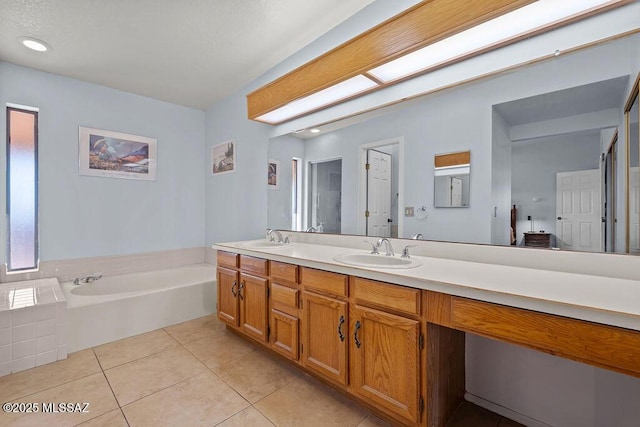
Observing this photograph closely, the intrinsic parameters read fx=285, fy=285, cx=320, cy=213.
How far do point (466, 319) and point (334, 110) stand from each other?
1887mm

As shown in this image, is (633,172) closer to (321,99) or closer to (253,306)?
(321,99)

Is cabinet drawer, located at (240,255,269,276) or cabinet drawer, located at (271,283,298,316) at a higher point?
cabinet drawer, located at (240,255,269,276)

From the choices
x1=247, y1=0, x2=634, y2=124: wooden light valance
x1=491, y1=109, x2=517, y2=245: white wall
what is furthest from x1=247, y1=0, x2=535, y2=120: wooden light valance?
x1=491, y1=109, x2=517, y2=245: white wall

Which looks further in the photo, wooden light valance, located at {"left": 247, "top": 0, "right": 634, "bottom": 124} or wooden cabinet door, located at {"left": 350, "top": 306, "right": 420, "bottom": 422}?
wooden light valance, located at {"left": 247, "top": 0, "right": 634, "bottom": 124}

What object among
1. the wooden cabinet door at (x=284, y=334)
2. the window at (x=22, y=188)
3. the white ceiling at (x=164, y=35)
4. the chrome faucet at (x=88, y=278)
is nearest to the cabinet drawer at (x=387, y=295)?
the wooden cabinet door at (x=284, y=334)

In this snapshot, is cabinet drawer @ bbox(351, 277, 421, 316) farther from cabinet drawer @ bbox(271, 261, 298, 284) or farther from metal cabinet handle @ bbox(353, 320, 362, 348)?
cabinet drawer @ bbox(271, 261, 298, 284)

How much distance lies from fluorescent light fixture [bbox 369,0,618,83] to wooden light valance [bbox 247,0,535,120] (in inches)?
2.2

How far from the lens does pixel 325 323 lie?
1.65 meters

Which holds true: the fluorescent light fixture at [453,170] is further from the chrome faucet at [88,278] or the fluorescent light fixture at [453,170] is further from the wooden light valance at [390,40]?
the chrome faucet at [88,278]

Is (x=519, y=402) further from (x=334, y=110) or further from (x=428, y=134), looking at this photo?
(x=334, y=110)

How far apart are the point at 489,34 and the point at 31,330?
3.49 meters

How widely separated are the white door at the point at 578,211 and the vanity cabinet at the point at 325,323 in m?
1.08

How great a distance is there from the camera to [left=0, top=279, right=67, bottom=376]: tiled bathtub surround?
194cm

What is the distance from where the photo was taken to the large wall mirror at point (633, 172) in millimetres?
1202
